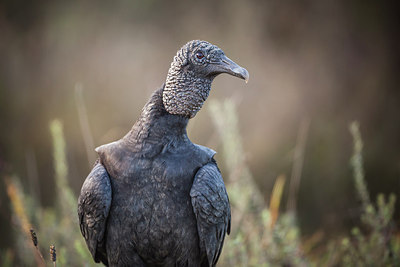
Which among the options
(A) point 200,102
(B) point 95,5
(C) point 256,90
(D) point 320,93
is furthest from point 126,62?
(A) point 200,102

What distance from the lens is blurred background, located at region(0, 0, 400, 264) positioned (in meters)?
5.38

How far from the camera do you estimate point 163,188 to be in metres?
2.42

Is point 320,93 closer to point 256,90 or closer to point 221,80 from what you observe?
point 256,90

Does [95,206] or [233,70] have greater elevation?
[233,70]

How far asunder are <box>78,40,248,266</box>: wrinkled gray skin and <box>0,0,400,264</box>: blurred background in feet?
9.39

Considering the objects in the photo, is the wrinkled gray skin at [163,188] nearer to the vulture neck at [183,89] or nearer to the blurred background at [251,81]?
the vulture neck at [183,89]

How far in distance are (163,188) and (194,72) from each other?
68cm

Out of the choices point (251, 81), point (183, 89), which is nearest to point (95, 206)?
point (183, 89)

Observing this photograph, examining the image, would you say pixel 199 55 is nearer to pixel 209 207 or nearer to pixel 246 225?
pixel 209 207

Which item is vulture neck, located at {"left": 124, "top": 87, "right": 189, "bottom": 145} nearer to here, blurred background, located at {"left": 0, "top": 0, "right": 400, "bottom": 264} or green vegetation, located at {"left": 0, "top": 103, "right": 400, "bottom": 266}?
green vegetation, located at {"left": 0, "top": 103, "right": 400, "bottom": 266}

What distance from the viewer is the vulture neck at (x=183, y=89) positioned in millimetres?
2434

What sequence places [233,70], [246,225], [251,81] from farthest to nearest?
[251,81] < [246,225] < [233,70]

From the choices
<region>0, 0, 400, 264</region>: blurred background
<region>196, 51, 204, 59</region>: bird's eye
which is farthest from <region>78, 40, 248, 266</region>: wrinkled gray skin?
<region>0, 0, 400, 264</region>: blurred background

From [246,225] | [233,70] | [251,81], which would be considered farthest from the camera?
[251,81]
